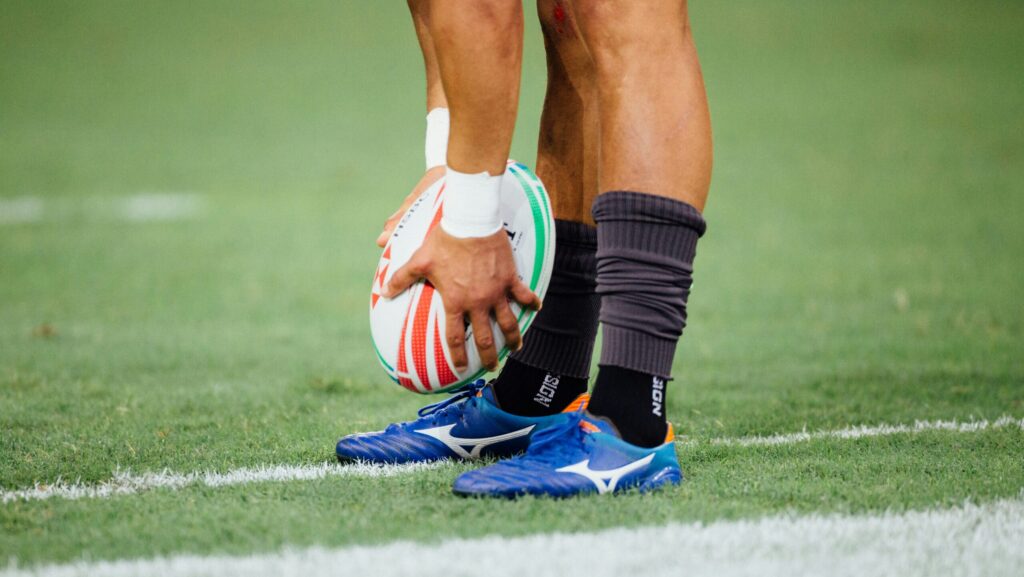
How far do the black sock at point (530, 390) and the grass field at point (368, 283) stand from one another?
0.30 m

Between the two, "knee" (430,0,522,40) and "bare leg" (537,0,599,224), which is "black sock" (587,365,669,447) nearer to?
"bare leg" (537,0,599,224)

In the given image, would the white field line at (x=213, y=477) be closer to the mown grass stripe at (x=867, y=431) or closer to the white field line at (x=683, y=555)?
the mown grass stripe at (x=867, y=431)

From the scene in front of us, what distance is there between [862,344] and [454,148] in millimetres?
2437

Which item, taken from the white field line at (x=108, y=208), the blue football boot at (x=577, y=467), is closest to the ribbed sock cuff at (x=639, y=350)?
the blue football boot at (x=577, y=467)

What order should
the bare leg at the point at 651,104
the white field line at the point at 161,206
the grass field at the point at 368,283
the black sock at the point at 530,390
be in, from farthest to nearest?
the white field line at the point at 161,206 < the black sock at the point at 530,390 < the bare leg at the point at 651,104 < the grass field at the point at 368,283

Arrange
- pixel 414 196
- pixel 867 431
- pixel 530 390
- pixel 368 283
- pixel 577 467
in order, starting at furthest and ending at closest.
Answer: pixel 368 283
pixel 867 431
pixel 530 390
pixel 414 196
pixel 577 467

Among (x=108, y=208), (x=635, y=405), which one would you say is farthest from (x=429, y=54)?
(x=108, y=208)

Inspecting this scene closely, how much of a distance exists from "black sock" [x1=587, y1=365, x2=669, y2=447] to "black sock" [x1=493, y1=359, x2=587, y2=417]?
1.20 ft

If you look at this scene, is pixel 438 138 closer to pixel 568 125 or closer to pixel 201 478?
pixel 568 125

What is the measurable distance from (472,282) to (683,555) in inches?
25.5

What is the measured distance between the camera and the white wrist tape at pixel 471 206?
2.01m

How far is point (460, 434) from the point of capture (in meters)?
2.32

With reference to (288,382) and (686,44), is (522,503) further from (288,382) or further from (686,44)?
(288,382)

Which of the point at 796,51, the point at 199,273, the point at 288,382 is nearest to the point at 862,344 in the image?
the point at 288,382
